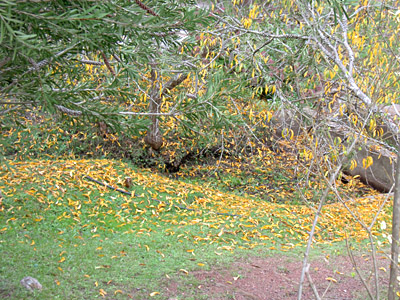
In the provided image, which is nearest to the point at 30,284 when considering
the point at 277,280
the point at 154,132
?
the point at 277,280

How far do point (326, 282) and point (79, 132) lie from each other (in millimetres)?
7038

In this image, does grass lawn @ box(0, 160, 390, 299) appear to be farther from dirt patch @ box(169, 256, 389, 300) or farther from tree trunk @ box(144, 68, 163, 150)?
tree trunk @ box(144, 68, 163, 150)

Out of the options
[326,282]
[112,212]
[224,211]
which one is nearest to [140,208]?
[112,212]

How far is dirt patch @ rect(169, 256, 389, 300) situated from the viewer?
381 centimetres

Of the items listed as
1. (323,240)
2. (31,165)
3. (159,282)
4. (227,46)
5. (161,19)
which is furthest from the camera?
(31,165)

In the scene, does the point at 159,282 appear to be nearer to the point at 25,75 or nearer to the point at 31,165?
the point at 25,75

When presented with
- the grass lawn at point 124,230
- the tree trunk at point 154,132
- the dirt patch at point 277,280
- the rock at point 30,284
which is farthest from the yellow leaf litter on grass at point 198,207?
the rock at point 30,284

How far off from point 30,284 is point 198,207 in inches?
139

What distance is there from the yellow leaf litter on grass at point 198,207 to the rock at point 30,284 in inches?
63.0

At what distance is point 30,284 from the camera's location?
3.51 metres

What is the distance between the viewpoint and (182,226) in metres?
5.76

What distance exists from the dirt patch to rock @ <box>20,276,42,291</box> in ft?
3.93

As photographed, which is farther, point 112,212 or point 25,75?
point 112,212

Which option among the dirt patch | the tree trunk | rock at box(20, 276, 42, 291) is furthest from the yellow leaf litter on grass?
rock at box(20, 276, 42, 291)
